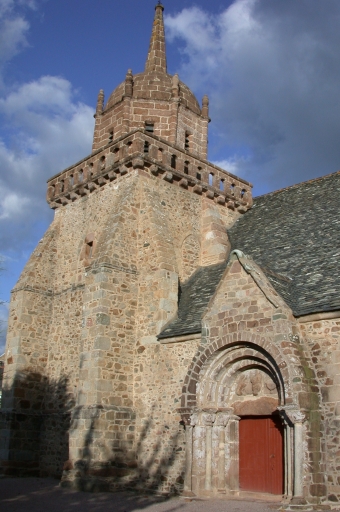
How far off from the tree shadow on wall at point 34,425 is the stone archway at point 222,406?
203 inches

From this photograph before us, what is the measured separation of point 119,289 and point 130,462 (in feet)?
14.6

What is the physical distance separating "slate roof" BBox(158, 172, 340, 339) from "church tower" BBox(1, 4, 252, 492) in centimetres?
58

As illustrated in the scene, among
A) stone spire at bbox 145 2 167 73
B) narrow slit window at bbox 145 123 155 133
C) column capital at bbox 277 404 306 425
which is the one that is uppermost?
stone spire at bbox 145 2 167 73

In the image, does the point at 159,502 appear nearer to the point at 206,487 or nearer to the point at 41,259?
the point at 206,487

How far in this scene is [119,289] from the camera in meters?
15.4

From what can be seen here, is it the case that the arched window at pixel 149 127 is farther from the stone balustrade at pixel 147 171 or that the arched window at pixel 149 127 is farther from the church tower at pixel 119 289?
the stone balustrade at pixel 147 171

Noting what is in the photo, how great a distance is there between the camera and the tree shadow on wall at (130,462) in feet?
44.3

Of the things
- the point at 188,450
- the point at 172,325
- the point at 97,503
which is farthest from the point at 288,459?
the point at 172,325

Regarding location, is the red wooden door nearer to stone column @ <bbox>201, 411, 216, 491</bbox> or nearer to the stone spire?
stone column @ <bbox>201, 411, 216, 491</bbox>

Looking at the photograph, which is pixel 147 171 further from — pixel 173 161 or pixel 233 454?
pixel 233 454

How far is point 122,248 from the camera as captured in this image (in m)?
15.8

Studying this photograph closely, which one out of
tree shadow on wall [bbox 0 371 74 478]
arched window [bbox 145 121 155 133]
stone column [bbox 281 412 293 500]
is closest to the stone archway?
stone column [bbox 281 412 293 500]

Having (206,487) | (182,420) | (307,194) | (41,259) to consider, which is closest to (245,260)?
(182,420)

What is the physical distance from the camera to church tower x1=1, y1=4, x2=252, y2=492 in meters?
14.2
